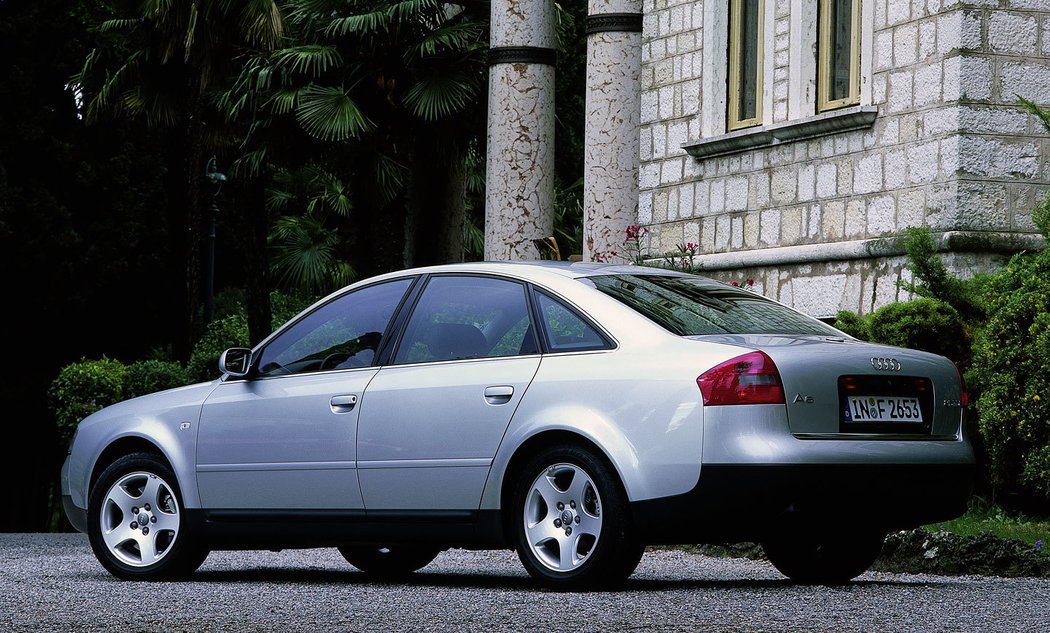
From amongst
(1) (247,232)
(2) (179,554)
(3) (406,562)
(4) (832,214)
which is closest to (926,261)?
(4) (832,214)

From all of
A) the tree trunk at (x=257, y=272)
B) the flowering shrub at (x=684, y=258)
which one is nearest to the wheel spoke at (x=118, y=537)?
the flowering shrub at (x=684, y=258)

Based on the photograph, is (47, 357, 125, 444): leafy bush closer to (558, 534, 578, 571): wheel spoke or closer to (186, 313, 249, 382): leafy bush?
(186, 313, 249, 382): leafy bush

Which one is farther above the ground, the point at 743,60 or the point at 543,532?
the point at 743,60

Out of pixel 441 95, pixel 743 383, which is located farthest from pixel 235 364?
pixel 441 95

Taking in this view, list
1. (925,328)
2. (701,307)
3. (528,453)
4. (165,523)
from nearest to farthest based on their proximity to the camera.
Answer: (528,453) < (701,307) < (165,523) < (925,328)

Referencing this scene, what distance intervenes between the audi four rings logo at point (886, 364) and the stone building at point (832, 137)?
4.40 m

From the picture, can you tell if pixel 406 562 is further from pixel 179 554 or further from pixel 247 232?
pixel 247 232

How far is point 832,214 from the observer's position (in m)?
12.5

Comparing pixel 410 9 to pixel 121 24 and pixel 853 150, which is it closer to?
pixel 121 24

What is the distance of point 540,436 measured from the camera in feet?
23.5

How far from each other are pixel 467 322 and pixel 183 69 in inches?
823

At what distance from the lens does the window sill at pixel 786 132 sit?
1220cm

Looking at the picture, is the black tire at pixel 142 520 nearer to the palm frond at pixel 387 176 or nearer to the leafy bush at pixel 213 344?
the leafy bush at pixel 213 344

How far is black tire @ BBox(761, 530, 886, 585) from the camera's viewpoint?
782 cm
